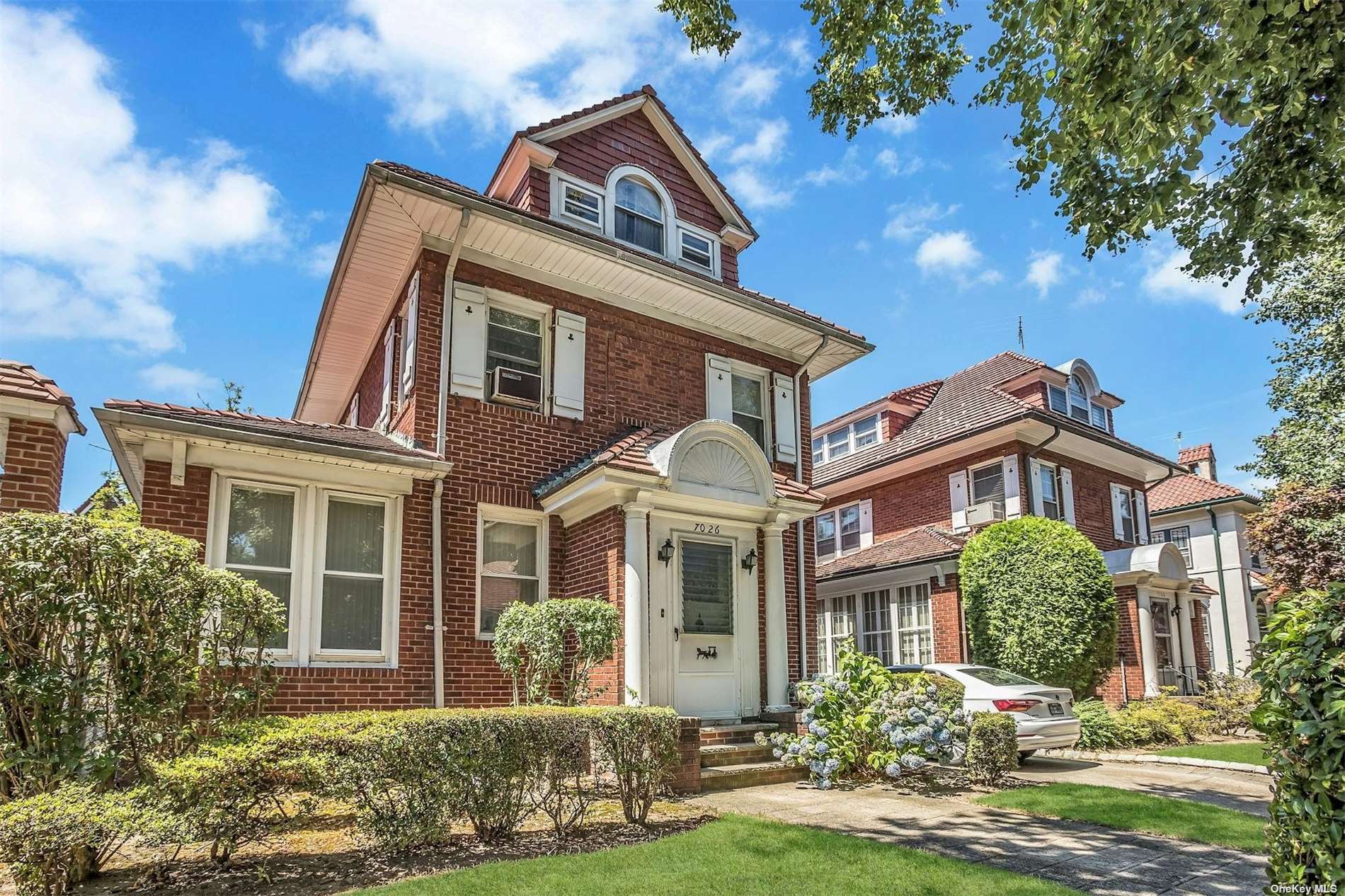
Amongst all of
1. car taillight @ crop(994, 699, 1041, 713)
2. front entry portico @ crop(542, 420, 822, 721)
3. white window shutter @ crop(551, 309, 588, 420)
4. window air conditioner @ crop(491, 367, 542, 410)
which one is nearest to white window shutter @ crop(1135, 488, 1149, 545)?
car taillight @ crop(994, 699, 1041, 713)

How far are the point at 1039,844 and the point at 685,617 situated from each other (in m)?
4.92

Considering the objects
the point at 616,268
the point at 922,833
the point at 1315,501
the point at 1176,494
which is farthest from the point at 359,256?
the point at 1176,494

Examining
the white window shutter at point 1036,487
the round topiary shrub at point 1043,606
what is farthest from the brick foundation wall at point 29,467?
the white window shutter at point 1036,487

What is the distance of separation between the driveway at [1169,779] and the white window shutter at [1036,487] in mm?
7002

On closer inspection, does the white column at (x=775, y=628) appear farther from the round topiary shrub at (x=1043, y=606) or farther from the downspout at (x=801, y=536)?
the round topiary shrub at (x=1043, y=606)

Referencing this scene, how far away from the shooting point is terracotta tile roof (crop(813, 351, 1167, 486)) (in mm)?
18875

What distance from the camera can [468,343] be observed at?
10336 millimetres

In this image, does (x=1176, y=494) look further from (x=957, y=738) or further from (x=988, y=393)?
(x=957, y=738)

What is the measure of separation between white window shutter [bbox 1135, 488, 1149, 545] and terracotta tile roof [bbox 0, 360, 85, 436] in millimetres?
22989

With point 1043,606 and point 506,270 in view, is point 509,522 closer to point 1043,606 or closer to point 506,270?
point 506,270

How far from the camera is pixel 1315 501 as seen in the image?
15.3m

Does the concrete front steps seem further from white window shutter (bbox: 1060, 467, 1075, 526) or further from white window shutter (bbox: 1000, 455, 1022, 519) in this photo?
white window shutter (bbox: 1060, 467, 1075, 526)

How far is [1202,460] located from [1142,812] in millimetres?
29501

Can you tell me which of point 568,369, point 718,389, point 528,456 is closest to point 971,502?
point 718,389
